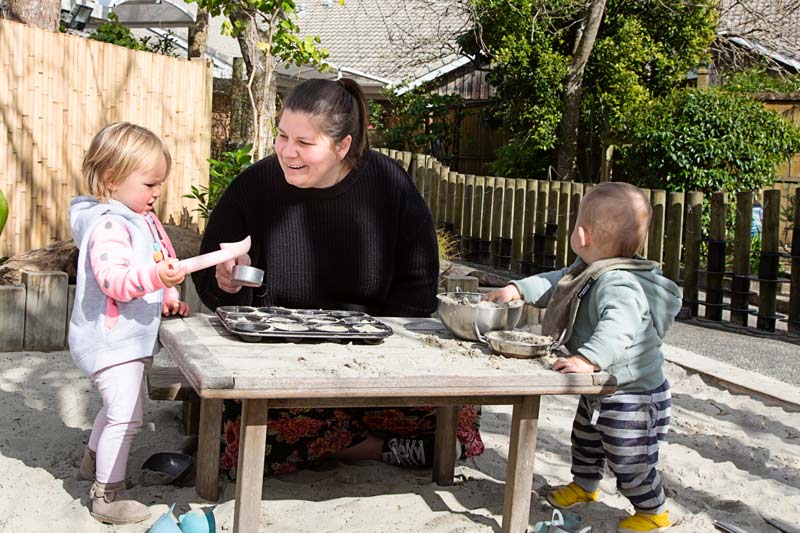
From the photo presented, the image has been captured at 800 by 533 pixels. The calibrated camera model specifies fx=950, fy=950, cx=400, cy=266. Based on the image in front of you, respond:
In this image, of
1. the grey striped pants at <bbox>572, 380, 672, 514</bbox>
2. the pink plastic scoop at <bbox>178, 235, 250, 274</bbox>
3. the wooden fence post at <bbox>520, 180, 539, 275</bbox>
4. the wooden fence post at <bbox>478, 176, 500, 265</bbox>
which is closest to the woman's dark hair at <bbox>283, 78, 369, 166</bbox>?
the pink plastic scoop at <bbox>178, 235, 250, 274</bbox>

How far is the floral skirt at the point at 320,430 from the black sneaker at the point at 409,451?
0.09 ft

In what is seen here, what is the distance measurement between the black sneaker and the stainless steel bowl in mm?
767

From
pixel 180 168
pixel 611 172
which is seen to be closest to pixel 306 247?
pixel 180 168

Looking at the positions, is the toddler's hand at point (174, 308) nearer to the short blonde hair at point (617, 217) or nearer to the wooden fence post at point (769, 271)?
the short blonde hair at point (617, 217)

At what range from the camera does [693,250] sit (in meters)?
8.27

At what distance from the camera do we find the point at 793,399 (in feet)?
16.0

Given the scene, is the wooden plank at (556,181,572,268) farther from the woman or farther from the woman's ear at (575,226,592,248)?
the woman's ear at (575,226,592,248)

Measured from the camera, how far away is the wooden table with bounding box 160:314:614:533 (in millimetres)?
2330

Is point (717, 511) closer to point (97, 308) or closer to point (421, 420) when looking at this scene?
point (421, 420)

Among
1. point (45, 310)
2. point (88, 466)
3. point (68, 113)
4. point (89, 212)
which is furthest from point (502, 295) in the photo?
point (68, 113)

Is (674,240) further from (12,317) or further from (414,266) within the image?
(12,317)

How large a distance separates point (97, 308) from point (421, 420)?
1.29 m

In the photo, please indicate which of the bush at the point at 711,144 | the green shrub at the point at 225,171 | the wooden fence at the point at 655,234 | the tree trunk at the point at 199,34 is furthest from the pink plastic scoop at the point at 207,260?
the tree trunk at the point at 199,34

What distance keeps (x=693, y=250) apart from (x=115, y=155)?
6.29 m
